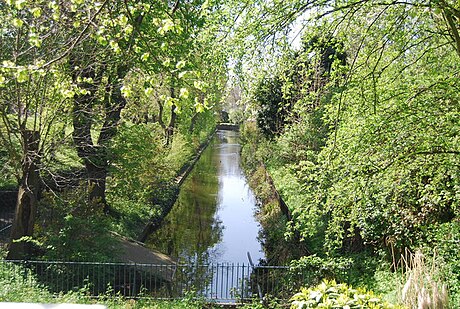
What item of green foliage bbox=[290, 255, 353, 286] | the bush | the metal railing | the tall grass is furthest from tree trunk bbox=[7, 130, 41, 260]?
the tall grass

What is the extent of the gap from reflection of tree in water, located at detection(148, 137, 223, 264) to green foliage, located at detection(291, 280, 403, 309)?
11766 millimetres

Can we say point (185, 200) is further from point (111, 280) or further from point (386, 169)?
point (386, 169)

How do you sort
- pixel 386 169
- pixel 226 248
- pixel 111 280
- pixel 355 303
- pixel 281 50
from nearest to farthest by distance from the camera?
pixel 355 303 → pixel 281 50 → pixel 386 169 → pixel 111 280 → pixel 226 248

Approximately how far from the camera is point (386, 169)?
8.60 metres

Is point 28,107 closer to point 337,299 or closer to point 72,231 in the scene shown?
point 72,231

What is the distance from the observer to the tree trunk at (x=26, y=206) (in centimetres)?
1109

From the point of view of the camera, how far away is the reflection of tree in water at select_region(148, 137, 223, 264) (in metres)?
17.0

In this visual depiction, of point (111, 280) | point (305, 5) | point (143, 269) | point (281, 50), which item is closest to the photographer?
point (305, 5)

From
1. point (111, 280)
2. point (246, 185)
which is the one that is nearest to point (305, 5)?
point (111, 280)

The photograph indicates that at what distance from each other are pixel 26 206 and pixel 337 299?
9.58 meters

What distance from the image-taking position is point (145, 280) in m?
11.8

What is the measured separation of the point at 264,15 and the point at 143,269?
8.06 meters

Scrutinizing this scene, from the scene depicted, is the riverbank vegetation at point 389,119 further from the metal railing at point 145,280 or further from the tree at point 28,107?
the tree at point 28,107

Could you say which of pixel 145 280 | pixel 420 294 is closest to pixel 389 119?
pixel 420 294
